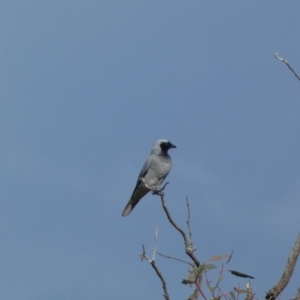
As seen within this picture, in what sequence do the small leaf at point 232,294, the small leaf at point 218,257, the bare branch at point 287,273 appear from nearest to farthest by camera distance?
the small leaf at point 232,294
the bare branch at point 287,273
the small leaf at point 218,257

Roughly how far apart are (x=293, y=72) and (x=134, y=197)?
8018mm

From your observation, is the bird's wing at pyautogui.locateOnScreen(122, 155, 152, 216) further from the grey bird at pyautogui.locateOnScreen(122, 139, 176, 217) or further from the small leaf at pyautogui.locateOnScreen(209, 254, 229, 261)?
the small leaf at pyautogui.locateOnScreen(209, 254, 229, 261)

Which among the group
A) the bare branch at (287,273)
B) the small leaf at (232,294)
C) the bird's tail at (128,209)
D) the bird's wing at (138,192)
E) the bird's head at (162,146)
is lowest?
the small leaf at (232,294)

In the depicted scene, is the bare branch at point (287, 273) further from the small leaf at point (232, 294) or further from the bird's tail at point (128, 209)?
the bird's tail at point (128, 209)

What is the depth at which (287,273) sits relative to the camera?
3.27 metres

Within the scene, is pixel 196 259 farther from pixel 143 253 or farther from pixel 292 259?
pixel 292 259

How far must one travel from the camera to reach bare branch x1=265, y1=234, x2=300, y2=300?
3.22 metres

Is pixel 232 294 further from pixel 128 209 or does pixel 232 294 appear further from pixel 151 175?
pixel 128 209

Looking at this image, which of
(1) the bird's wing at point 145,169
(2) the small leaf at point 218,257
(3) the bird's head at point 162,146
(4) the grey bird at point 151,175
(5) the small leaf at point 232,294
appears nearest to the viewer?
(5) the small leaf at point 232,294

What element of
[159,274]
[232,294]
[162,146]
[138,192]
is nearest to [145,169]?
[138,192]

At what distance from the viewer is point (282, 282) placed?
10.7ft

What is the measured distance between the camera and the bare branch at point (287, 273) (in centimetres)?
322

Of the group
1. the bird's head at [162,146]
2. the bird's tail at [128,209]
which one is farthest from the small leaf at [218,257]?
the bird's head at [162,146]

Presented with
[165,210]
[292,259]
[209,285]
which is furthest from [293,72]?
[165,210]
